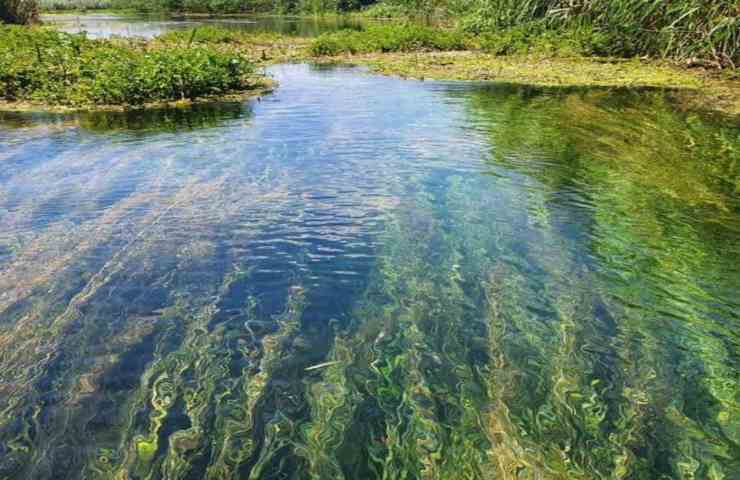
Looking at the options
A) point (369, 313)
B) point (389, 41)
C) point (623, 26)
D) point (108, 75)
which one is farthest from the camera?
point (389, 41)

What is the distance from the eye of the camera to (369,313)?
6.71 m

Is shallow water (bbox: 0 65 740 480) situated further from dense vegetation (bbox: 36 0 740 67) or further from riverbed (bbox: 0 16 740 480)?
dense vegetation (bbox: 36 0 740 67)

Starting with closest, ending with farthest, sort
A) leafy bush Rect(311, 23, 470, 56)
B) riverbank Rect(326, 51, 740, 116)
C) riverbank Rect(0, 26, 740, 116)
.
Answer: riverbank Rect(0, 26, 740, 116) < riverbank Rect(326, 51, 740, 116) < leafy bush Rect(311, 23, 470, 56)

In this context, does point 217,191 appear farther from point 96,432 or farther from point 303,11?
point 303,11

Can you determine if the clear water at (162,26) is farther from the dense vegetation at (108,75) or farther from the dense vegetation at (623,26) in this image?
the dense vegetation at (108,75)

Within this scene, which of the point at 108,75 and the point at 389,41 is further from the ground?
the point at 108,75

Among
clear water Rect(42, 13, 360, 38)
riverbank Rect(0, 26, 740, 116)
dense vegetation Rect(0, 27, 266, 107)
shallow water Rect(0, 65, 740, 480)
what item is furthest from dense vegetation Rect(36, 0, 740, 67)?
clear water Rect(42, 13, 360, 38)

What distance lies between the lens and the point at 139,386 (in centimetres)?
537

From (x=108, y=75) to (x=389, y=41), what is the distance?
22.5m

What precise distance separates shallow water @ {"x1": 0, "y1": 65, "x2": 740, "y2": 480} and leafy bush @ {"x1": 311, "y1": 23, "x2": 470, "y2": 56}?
24637 mm

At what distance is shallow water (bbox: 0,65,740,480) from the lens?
4.65m

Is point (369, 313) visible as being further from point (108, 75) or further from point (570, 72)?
point (570, 72)

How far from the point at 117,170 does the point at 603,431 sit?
1113cm

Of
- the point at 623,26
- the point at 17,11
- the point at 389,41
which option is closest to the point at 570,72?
the point at 623,26
